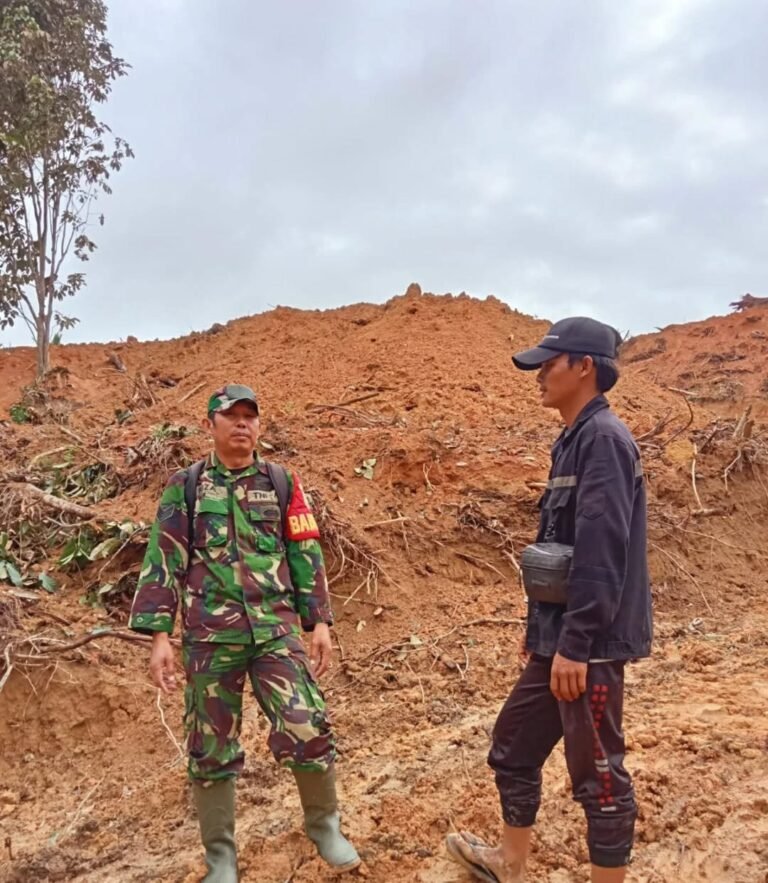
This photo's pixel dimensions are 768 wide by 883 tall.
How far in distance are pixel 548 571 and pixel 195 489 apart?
4.21 ft

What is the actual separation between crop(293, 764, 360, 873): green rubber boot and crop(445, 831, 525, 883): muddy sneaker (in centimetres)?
34

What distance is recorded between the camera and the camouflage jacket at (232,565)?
2.57m

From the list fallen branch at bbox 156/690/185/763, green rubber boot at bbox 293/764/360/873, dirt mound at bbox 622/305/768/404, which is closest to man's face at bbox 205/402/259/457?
green rubber boot at bbox 293/764/360/873

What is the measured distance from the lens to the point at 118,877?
112 inches

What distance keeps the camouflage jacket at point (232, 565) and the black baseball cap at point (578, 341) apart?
1.04m

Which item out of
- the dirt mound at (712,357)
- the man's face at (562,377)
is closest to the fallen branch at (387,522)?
the man's face at (562,377)

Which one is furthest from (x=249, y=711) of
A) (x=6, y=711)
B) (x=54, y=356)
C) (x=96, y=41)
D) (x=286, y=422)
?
(x=96, y=41)

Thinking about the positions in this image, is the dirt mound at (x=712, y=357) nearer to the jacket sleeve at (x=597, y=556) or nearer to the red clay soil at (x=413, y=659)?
the red clay soil at (x=413, y=659)

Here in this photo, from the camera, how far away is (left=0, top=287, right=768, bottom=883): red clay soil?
2865 mm

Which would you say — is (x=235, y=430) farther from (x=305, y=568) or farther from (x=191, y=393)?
(x=191, y=393)

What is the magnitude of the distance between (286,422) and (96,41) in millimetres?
9198

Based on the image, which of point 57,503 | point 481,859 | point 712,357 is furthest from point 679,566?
point 712,357

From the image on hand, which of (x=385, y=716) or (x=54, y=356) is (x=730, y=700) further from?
(x=54, y=356)

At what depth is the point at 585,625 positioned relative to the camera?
79.4 inches
